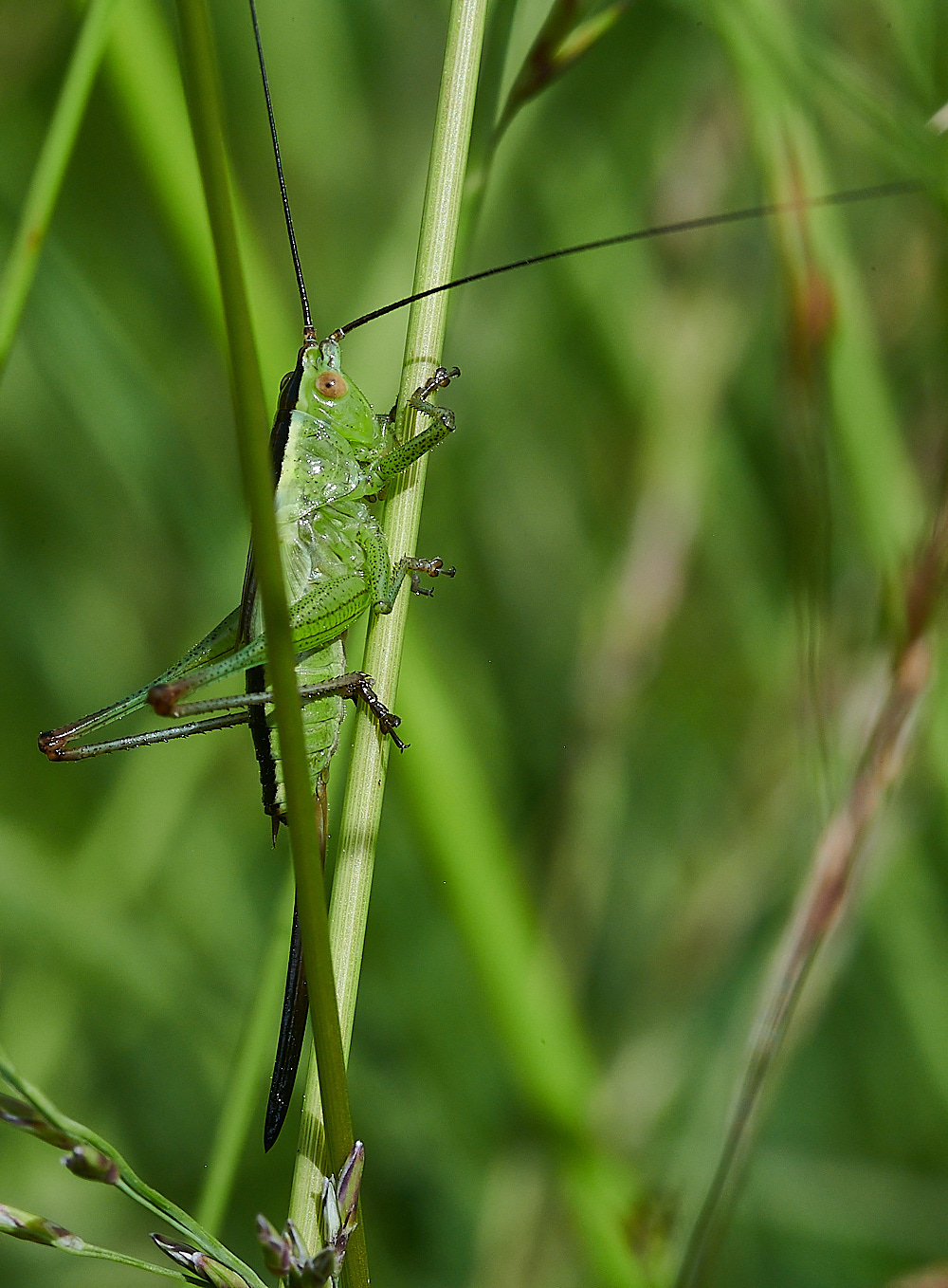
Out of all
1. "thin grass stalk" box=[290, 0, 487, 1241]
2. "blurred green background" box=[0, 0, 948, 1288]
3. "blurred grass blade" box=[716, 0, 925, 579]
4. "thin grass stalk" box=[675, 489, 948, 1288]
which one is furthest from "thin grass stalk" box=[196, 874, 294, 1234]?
"blurred grass blade" box=[716, 0, 925, 579]

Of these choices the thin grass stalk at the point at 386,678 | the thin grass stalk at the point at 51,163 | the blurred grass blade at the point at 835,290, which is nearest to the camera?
the thin grass stalk at the point at 386,678

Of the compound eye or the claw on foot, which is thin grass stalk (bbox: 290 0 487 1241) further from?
the claw on foot

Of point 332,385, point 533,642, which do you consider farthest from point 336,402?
point 533,642

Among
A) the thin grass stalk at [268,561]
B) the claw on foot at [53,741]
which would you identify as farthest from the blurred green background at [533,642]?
the thin grass stalk at [268,561]

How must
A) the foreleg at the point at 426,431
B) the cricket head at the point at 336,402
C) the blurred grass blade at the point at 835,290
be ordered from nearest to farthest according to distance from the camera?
1. the foreleg at the point at 426,431
2. the blurred grass blade at the point at 835,290
3. the cricket head at the point at 336,402

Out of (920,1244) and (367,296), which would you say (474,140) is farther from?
(920,1244)

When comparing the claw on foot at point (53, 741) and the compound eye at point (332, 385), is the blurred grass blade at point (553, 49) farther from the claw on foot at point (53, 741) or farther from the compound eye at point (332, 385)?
the claw on foot at point (53, 741)

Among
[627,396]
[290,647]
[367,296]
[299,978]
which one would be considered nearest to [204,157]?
[290,647]
